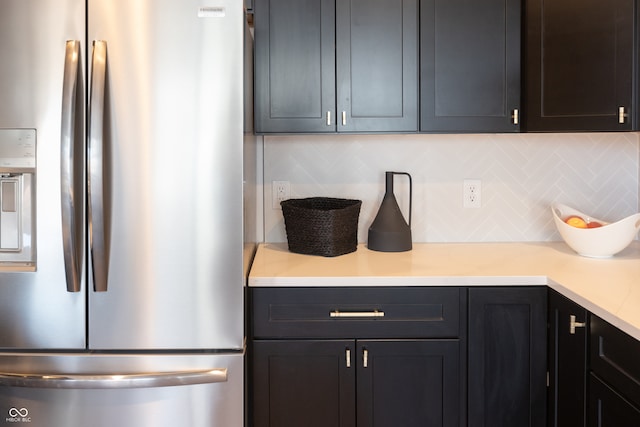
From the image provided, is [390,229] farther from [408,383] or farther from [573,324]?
[573,324]

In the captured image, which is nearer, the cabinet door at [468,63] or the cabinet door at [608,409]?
the cabinet door at [608,409]

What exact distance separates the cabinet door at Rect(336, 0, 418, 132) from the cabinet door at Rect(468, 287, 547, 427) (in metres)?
0.71

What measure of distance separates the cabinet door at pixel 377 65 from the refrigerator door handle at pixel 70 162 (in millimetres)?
926

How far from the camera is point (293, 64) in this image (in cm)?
219

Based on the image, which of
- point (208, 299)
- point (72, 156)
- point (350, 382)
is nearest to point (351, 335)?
point (350, 382)

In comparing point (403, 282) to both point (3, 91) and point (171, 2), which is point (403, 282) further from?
point (3, 91)

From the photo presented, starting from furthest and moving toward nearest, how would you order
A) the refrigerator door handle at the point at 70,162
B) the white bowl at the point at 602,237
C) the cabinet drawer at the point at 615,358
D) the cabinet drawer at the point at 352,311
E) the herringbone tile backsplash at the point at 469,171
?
the herringbone tile backsplash at the point at 469,171
the white bowl at the point at 602,237
the cabinet drawer at the point at 352,311
the refrigerator door handle at the point at 70,162
the cabinet drawer at the point at 615,358

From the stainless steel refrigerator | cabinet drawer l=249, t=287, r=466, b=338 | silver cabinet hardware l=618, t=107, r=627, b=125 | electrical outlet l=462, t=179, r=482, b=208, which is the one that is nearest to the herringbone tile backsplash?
electrical outlet l=462, t=179, r=482, b=208

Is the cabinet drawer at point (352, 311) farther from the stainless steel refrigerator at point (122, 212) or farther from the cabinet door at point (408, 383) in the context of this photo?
the stainless steel refrigerator at point (122, 212)

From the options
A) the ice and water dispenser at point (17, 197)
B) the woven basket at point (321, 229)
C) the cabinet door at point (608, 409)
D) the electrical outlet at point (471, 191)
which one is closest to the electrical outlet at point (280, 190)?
the woven basket at point (321, 229)

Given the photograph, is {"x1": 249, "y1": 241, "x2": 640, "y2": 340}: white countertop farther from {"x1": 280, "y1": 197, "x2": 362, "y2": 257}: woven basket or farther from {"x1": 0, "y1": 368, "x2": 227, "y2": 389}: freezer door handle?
{"x1": 0, "y1": 368, "x2": 227, "y2": 389}: freezer door handle

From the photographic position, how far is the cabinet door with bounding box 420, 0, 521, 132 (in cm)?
219

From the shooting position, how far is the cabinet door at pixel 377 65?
2.19 m

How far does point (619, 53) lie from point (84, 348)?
6.36 ft
